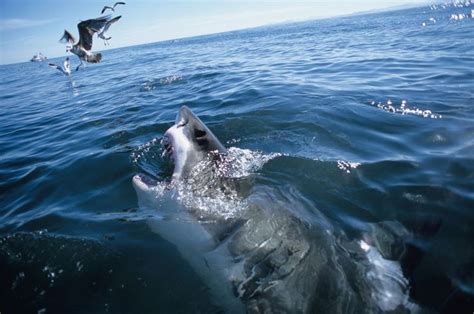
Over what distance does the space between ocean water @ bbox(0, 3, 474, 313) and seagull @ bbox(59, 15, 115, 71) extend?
206cm

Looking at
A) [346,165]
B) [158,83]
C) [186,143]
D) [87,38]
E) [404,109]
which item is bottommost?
[346,165]

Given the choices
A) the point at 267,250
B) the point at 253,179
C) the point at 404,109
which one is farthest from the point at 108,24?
the point at 267,250

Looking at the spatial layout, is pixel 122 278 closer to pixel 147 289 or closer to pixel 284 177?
pixel 147 289

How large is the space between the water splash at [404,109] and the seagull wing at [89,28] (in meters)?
9.25

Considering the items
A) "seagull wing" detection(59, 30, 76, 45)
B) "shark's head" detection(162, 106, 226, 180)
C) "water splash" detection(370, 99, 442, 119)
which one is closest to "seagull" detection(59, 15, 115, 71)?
"seagull wing" detection(59, 30, 76, 45)

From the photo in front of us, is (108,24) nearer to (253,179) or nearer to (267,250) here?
(253,179)

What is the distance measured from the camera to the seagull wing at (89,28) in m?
12.3

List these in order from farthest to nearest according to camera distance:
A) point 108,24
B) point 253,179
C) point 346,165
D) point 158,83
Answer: point 158,83, point 108,24, point 346,165, point 253,179

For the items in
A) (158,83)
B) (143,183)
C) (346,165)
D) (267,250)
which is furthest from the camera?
(158,83)

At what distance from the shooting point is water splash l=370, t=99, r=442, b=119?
9.07 m

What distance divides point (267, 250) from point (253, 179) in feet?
5.59

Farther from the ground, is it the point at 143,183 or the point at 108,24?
the point at 108,24

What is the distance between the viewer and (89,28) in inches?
492

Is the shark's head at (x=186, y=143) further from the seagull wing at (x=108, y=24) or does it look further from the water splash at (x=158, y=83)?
the water splash at (x=158, y=83)
